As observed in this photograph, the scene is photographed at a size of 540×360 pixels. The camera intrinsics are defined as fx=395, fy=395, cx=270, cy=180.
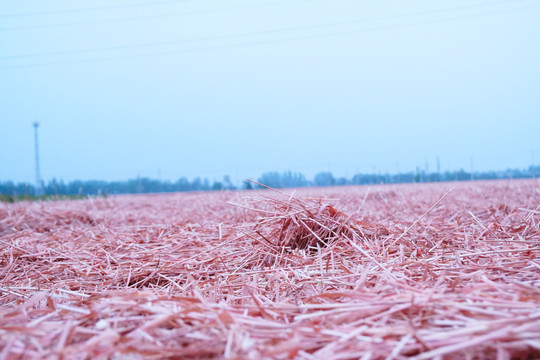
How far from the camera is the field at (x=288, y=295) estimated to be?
0.83 metres

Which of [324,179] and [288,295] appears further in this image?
[324,179]

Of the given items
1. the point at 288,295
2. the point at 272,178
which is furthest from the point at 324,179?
the point at 288,295

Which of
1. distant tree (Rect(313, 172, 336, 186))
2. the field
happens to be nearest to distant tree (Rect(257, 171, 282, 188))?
distant tree (Rect(313, 172, 336, 186))

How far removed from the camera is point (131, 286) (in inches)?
69.3

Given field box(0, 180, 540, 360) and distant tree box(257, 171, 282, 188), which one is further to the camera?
distant tree box(257, 171, 282, 188)

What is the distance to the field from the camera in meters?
0.83

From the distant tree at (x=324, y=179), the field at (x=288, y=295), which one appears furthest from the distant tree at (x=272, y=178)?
the field at (x=288, y=295)

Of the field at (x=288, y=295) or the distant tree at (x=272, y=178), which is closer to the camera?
the field at (x=288, y=295)

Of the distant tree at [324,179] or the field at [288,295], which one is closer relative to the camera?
the field at [288,295]

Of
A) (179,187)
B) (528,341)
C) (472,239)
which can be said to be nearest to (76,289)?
(528,341)

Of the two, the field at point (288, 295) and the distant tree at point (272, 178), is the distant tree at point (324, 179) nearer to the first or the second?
the distant tree at point (272, 178)

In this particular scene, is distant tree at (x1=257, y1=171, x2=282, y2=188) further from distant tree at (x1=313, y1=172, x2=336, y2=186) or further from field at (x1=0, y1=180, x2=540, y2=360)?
field at (x1=0, y1=180, x2=540, y2=360)

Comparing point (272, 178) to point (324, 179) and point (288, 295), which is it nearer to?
point (324, 179)

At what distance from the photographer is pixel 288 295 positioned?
1403 millimetres
